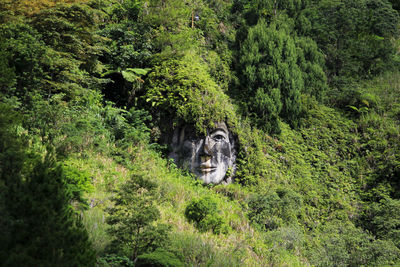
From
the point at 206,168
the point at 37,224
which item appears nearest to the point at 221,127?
the point at 206,168

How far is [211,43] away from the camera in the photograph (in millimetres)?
14867

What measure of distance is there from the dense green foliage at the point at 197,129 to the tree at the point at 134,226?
0.07 ft

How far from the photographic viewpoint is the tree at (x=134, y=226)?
173 inches

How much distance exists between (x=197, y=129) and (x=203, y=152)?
Result: 2.85 ft

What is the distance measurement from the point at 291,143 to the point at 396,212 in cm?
495

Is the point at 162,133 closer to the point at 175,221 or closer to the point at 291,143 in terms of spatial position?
the point at 175,221

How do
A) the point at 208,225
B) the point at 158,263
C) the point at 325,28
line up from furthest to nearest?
1. the point at 325,28
2. the point at 208,225
3. the point at 158,263

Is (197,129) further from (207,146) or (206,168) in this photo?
(206,168)

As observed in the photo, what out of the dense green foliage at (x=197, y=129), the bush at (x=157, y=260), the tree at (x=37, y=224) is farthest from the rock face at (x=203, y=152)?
the tree at (x=37, y=224)

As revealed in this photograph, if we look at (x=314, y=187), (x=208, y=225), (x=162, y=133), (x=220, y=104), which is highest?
(x=220, y=104)

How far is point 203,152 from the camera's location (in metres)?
10.5

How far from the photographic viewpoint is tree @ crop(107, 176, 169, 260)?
4.39 meters

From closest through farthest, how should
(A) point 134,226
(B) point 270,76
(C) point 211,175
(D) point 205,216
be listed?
(A) point 134,226 < (D) point 205,216 < (C) point 211,175 < (B) point 270,76

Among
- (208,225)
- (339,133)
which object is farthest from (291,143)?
(208,225)
